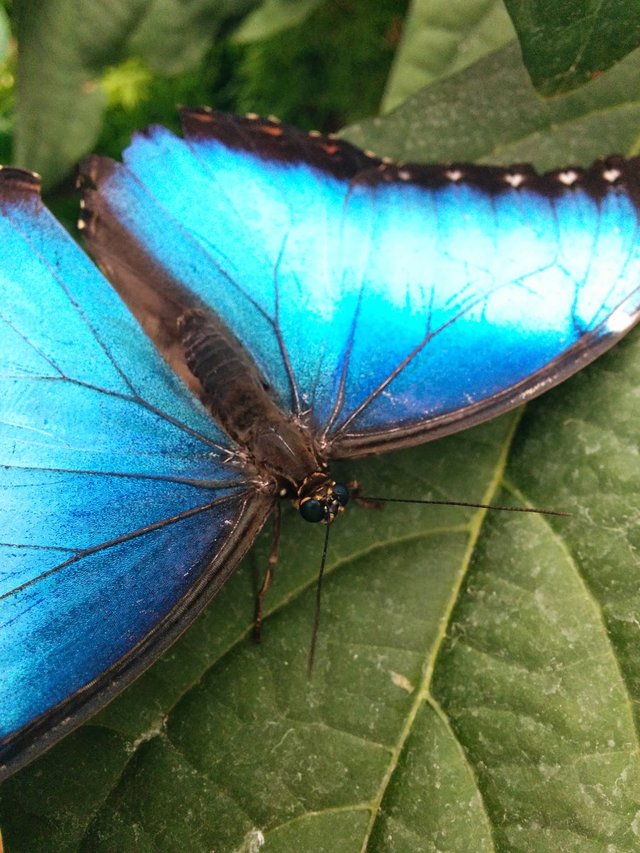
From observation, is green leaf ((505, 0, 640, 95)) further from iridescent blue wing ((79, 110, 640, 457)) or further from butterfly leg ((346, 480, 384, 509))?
butterfly leg ((346, 480, 384, 509))

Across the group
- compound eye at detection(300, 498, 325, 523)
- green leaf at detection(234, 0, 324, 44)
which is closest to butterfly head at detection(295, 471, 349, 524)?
compound eye at detection(300, 498, 325, 523)

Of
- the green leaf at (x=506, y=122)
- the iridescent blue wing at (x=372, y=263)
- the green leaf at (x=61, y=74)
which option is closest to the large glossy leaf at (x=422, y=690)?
the iridescent blue wing at (x=372, y=263)

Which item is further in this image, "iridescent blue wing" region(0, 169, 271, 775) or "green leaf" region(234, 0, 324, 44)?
"green leaf" region(234, 0, 324, 44)

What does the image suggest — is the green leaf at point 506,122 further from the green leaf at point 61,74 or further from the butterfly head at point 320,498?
the butterfly head at point 320,498

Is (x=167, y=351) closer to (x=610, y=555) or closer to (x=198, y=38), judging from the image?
(x=198, y=38)

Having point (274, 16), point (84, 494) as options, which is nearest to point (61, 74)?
point (274, 16)

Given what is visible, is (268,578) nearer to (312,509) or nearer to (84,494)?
(312,509)
